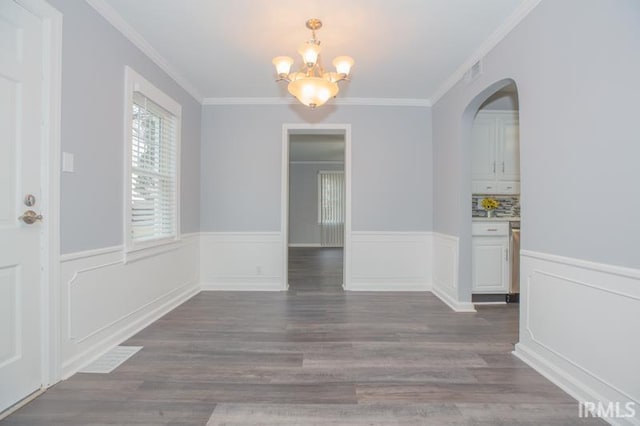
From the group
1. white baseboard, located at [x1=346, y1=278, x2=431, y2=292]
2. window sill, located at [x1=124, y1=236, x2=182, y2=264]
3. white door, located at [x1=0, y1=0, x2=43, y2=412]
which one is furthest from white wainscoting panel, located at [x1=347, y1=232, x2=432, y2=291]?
white door, located at [x1=0, y1=0, x2=43, y2=412]

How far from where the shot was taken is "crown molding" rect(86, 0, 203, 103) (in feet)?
7.81

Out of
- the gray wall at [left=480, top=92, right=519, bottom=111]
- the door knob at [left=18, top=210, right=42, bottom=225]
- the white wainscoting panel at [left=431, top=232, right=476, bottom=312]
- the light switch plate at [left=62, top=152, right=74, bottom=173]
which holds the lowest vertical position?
the white wainscoting panel at [left=431, top=232, right=476, bottom=312]

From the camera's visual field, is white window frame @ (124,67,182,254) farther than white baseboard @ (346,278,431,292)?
No

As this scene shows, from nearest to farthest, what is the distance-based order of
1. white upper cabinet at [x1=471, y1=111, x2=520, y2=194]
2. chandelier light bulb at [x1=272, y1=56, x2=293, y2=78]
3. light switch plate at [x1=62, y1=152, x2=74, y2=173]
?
1. light switch plate at [x1=62, y1=152, x2=74, y2=173]
2. chandelier light bulb at [x1=272, y1=56, x2=293, y2=78]
3. white upper cabinet at [x1=471, y1=111, x2=520, y2=194]

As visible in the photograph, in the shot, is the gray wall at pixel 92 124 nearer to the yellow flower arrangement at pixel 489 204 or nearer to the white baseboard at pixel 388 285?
the white baseboard at pixel 388 285

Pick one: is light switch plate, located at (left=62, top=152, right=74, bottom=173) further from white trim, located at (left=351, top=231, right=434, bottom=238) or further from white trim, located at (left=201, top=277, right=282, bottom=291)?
white trim, located at (left=351, top=231, right=434, bottom=238)

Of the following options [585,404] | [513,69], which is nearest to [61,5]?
[513,69]

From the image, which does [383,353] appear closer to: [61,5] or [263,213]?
[263,213]

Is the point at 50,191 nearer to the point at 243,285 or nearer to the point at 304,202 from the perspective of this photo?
the point at 243,285

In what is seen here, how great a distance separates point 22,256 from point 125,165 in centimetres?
111

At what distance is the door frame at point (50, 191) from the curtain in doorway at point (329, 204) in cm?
810

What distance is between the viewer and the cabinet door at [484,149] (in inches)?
161

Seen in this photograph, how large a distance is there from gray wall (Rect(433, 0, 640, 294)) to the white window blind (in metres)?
3.20

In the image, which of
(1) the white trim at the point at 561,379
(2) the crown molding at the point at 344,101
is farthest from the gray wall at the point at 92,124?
(1) the white trim at the point at 561,379
